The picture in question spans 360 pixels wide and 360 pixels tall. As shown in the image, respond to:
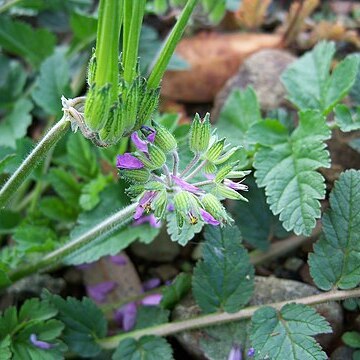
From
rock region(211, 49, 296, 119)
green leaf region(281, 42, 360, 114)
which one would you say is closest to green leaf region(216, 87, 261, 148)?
green leaf region(281, 42, 360, 114)

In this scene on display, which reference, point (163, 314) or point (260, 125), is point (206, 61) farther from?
point (163, 314)

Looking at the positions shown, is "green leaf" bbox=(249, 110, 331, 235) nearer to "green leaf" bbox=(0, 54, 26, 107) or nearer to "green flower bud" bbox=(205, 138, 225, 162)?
"green flower bud" bbox=(205, 138, 225, 162)

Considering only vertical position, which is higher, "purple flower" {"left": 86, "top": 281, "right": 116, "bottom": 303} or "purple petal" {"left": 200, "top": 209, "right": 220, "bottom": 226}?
"purple petal" {"left": 200, "top": 209, "right": 220, "bottom": 226}

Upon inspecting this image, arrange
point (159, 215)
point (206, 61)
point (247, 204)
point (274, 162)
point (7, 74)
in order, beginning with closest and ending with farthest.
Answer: point (159, 215), point (274, 162), point (247, 204), point (7, 74), point (206, 61)

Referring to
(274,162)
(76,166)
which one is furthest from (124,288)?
(274,162)

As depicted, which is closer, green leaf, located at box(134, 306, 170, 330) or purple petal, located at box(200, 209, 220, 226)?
purple petal, located at box(200, 209, 220, 226)

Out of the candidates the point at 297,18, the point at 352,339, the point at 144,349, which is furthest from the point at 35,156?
the point at 297,18

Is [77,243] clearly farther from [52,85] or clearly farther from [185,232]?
[52,85]
